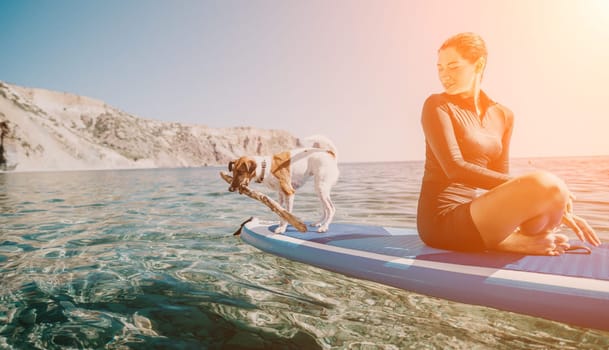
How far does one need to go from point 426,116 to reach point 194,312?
9.99 feet

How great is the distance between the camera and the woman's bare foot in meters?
3.63

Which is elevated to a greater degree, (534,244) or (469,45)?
(469,45)

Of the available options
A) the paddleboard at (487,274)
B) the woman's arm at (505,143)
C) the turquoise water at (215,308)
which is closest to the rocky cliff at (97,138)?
the turquoise water at (215,308)

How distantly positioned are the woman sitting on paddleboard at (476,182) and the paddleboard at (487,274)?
0.23 m

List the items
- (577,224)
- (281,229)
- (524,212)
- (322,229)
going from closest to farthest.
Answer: (524,212) → (577,224) → (322,229) → (281,229)

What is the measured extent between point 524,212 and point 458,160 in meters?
0.70

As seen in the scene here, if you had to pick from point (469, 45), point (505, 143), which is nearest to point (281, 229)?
point (505, 143)

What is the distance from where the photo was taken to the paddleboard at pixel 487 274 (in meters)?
2.85

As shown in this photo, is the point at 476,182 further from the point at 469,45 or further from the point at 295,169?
the point at 295,169

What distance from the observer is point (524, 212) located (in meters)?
2.98

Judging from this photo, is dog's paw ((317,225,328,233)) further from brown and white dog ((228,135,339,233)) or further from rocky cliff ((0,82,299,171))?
rocky cliff ((0,82,299,171))

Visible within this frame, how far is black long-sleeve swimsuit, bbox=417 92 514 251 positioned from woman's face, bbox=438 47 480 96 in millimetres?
92

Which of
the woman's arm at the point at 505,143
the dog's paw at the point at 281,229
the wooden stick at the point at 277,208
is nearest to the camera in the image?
the woman's arm at the point at 505,143

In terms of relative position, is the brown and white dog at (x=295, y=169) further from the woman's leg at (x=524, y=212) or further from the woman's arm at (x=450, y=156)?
the woman's leg at (x=524, y=212)
